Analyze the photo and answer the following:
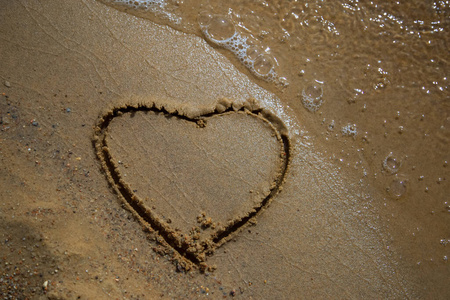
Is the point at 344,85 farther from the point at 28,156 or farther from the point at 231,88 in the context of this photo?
the point at 28,156

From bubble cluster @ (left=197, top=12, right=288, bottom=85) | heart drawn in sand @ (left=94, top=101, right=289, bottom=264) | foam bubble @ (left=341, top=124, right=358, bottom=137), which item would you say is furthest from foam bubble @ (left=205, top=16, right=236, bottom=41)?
foam bubble @ (left=341, top=124, right=358, bottom=137)

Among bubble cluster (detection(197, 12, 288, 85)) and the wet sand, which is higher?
bubble cluster (detection(197, 12, 288, 85))

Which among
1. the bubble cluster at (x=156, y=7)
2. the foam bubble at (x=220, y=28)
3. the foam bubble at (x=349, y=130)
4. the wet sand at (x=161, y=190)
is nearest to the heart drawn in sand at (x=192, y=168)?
the wet sand at (x=161, y=190)

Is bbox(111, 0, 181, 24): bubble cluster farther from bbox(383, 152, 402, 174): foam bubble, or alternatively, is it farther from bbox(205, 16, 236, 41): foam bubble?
bbox(383, 152, 402, 174): foam bubble

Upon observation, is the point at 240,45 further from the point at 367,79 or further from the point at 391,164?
the point at 391,164

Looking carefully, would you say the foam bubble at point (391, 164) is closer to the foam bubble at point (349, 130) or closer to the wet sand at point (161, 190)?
the wet sand at point (161, 190)
